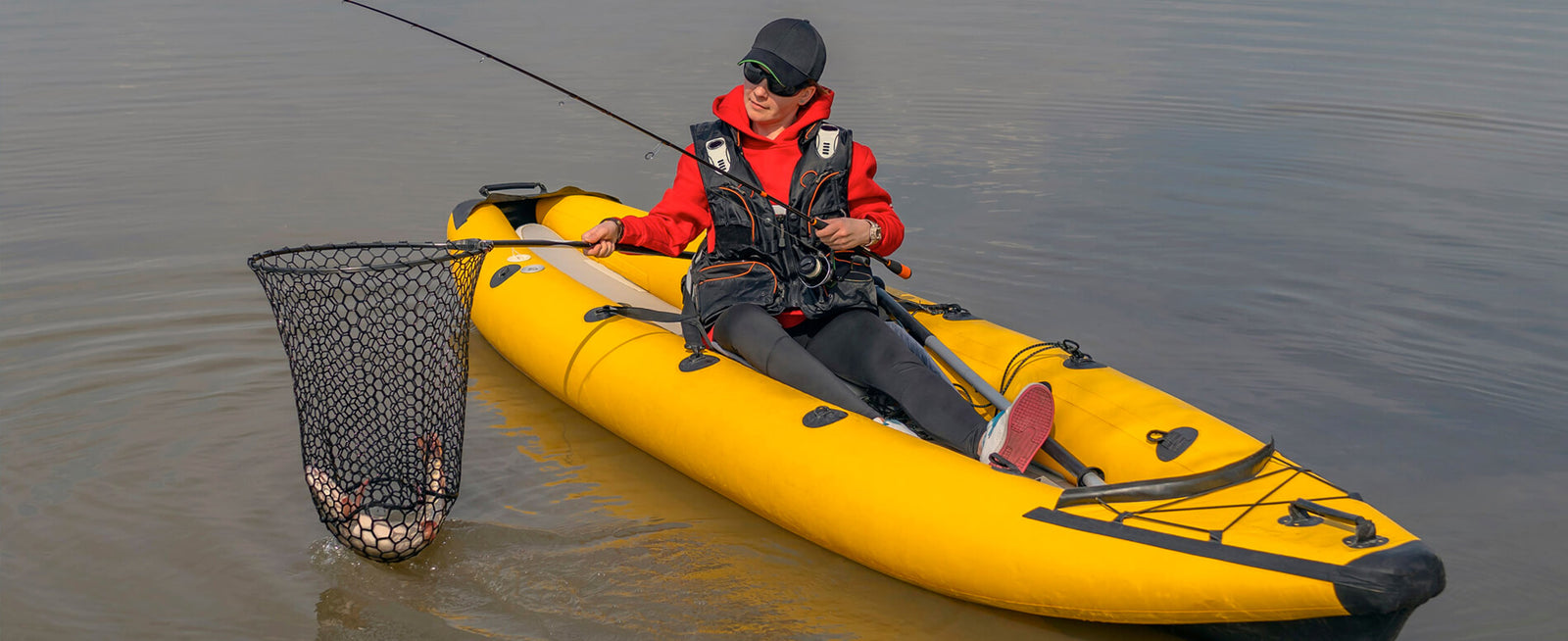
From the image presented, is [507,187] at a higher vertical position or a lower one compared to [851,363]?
higher

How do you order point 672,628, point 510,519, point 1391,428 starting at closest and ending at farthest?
1. point 672,628
2. point 510,519
3. point 1391,428

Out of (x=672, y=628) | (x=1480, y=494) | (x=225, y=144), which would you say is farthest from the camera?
(x=225, y=144)

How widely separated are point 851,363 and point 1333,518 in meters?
1.59

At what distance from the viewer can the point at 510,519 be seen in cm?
394

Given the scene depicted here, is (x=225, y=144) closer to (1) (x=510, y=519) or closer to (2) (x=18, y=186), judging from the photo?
(2) (x=18, y=186)

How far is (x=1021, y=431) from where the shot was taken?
3467mm

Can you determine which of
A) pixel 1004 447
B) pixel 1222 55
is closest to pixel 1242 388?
pixel 1004 447

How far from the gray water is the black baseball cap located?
142cm

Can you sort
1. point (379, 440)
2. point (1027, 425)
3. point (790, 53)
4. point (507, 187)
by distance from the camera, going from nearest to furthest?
point (1027, 425) → point (379, 440) → point (790, 53) → point (507, 187)

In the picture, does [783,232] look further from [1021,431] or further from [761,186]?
[1021,431]

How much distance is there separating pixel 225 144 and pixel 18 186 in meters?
1.42

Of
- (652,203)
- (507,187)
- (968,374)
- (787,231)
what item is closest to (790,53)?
(787,231)

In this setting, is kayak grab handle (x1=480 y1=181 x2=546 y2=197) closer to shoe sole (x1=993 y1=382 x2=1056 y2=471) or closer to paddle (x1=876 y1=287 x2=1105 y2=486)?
paddle (x1=876 y1=287 x2=1105 y2=486)

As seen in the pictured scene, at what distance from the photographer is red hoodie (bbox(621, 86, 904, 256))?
409 centimetres
